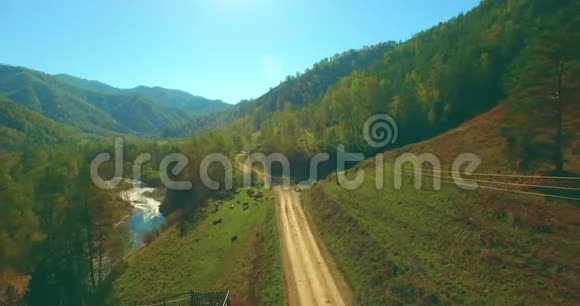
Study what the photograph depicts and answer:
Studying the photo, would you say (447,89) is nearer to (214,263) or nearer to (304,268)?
(304,268)

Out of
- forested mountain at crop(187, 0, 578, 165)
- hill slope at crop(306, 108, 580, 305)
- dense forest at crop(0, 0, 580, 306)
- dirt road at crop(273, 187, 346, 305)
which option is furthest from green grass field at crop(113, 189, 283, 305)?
forested mountain at crop(187, 0, 578, 165)

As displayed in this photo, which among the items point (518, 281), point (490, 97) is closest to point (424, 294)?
point (518, 281)

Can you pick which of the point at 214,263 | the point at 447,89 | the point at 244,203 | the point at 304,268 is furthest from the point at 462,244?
the point at 447,89

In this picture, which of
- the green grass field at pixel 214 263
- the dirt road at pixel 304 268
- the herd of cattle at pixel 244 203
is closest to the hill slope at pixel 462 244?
the dirt road at pixel 304 268

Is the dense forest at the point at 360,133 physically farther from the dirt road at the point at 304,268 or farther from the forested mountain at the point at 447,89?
the dirt road at the point at 304,268

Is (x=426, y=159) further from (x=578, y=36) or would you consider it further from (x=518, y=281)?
(x=518, y=281)
